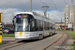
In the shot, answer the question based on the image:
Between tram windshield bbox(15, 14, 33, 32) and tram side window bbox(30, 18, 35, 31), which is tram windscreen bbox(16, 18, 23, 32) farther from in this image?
tram side window bbox(30, 18, 35, 31)

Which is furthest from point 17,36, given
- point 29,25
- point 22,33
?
point 29,25

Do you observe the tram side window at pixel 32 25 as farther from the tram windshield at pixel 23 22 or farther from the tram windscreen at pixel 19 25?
the tram windscreen at pixel 19 25

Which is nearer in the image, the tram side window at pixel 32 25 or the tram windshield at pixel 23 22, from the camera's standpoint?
the tram windshield at pixel 23 22

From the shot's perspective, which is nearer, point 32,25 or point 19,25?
point 19,25

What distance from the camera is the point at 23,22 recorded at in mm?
16125

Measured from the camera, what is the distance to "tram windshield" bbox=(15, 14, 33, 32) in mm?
15992

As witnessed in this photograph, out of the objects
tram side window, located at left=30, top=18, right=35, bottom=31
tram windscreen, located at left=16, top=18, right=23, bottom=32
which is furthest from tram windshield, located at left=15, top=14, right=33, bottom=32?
tram side window, located at left=30, top=18, right=35, bottom=31

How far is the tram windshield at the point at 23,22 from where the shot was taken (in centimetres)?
1599

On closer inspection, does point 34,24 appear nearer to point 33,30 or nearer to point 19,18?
point 33,30

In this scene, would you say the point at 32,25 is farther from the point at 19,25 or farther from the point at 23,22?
the point at 19,25

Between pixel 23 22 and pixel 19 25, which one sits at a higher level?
pixel 23 22

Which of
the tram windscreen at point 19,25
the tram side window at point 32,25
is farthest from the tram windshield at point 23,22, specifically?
the tram side window at point 32,25

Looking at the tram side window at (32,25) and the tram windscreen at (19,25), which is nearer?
the tram windscreen at (19,25)

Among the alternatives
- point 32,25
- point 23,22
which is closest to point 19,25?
point 23,22
